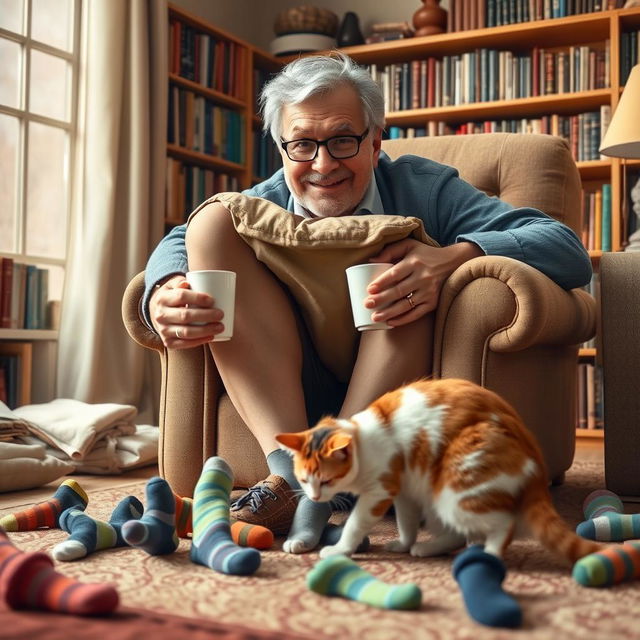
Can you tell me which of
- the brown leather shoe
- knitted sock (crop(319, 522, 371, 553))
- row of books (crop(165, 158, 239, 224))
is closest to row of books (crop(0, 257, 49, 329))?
row of books (crop(165, 158, 239, 224))

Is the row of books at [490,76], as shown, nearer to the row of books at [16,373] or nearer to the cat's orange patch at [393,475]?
the row of books at [16,373]

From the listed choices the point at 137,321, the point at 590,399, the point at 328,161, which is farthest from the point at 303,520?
the point at 590,399

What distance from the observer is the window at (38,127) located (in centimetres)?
302

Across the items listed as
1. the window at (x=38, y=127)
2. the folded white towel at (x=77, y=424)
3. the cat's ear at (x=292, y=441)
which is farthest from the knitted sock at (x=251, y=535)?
the window at (x=38, y=127)

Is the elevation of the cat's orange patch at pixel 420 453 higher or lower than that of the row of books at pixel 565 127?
lower

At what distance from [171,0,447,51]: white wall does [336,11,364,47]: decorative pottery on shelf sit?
0.59 feet

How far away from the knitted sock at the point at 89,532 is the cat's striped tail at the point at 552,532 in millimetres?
609

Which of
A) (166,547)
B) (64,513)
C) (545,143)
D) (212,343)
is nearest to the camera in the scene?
(166,547)

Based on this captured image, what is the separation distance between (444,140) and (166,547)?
1446 millimetres

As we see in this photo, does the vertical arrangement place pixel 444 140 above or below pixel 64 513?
above

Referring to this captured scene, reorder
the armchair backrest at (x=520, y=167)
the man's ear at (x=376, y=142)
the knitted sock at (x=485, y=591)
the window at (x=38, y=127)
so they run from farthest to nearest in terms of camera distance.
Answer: the window at (x=38, y=127) < the armchair backrest at (x=520, y=167) < the man's ear at (x=376, y=142) < the knitted sock at (x=485, y=591)

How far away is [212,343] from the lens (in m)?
1.48

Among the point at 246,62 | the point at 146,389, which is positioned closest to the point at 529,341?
the point at 146,389

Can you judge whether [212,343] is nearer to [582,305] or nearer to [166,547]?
[166,547]
